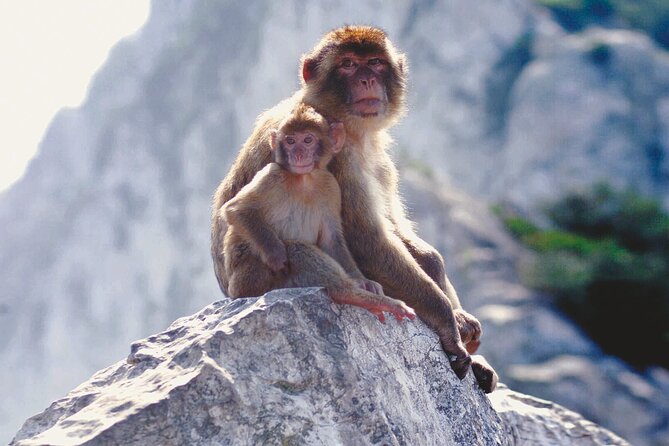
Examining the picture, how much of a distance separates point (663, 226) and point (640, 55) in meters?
8.28

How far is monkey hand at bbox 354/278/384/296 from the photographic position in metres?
3.61

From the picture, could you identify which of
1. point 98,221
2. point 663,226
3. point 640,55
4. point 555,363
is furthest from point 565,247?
point 98,221

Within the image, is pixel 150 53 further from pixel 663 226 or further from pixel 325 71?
pixel 325 71

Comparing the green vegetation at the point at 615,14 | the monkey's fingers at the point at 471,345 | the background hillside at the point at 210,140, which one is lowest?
the monkey's fingers at the point at 471,345

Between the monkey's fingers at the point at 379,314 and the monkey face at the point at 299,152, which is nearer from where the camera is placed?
the monkey's fingers at the point at 379,314

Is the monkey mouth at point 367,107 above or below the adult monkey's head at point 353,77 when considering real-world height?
below

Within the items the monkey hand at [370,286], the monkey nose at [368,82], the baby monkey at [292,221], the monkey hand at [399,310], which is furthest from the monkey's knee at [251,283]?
the monkey nose at [368,82]

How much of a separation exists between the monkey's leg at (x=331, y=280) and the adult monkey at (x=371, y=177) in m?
0.25

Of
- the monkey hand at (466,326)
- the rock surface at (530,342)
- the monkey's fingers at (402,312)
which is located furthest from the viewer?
the rock surface at (530,342)

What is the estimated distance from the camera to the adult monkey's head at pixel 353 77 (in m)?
4.15

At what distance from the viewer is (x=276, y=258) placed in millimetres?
3580

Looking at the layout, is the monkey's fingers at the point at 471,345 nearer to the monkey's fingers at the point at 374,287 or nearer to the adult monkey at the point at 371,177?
the adult monkey at the point at 371,177

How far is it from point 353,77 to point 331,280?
1.08 m

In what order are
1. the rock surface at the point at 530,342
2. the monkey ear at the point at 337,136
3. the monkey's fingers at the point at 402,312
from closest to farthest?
1. the monkey's fingers at the point at 402,312
2. the monkey ear at the point at 337,136
3. the rock surface at the point at 530,342
